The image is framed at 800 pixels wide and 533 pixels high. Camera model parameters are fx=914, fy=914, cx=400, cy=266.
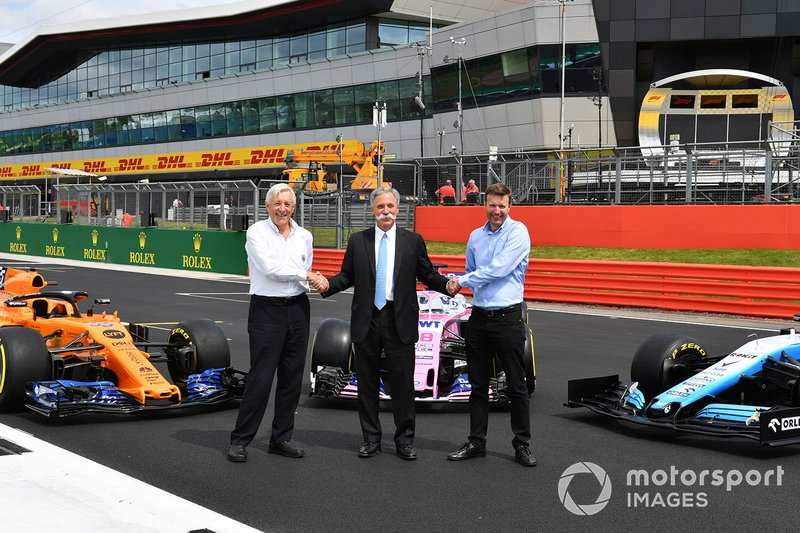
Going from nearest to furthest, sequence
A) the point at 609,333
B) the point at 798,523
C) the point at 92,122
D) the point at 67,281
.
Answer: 1. the point at 798,523
2. the point at 609,333
3. the point at 67,281
4. the point at 92,122

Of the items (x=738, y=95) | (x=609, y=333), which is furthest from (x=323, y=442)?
(x=738, y=95)

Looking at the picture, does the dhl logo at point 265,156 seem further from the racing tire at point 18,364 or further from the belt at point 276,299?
the belt at point 276,299

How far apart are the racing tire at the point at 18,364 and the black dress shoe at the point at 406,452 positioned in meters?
3.27

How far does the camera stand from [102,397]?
7465mm

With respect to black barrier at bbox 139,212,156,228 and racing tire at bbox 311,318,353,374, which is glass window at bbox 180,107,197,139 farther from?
racing tire at bbox 311,318,353,374

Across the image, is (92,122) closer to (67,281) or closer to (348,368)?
(67,281)

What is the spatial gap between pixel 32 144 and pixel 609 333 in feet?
250

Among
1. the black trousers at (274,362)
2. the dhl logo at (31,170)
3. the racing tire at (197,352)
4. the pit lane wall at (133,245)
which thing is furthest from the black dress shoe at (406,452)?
the dhl logo at (31,170)

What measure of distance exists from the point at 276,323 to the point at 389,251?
967 millimetres

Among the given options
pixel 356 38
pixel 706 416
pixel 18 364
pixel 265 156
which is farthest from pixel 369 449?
pixel 265 156

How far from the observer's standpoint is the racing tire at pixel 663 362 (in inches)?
317

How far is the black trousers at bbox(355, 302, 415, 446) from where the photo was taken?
21.6 feet

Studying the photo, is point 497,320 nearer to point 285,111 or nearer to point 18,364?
point 18,364

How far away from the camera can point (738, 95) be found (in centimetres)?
4003
